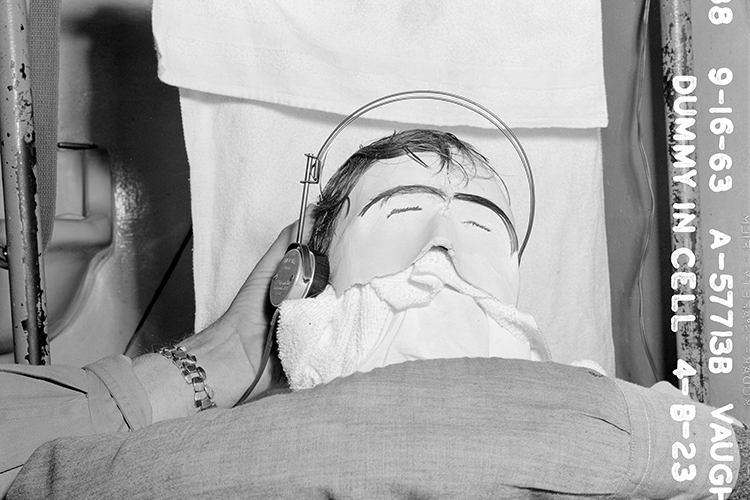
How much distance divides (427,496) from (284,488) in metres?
0.11

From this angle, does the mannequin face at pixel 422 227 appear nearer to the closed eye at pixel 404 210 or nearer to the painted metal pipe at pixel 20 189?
the closed eye at pixel 404 210

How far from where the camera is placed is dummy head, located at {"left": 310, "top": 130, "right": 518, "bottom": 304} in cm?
88

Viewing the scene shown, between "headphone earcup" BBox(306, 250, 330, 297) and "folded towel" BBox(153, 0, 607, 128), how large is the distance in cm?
41

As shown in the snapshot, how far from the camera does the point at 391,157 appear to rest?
3.23 feet

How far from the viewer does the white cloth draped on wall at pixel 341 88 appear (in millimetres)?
1257

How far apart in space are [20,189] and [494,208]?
575 mm

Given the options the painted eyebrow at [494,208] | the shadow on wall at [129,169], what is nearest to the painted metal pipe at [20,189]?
the painted eyebrow at [494,208]

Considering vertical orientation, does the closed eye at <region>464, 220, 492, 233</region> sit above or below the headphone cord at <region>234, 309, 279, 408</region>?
above

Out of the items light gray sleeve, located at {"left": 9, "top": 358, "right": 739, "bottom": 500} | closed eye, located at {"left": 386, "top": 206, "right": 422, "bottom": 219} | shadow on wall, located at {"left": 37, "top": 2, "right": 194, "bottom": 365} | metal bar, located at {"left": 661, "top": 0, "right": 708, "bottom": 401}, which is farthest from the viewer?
shadow on wall, located at {"left": 37, "top": 2, "right": 194, "bottom": 365}

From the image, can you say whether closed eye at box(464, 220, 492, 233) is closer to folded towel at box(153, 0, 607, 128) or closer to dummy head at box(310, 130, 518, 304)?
dummy head at box(310, 130, 518, 304)

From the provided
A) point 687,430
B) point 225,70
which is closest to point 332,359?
point 687,430

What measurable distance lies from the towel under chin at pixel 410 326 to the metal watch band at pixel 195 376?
158 mm

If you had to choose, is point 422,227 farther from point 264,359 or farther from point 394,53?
point 394,53

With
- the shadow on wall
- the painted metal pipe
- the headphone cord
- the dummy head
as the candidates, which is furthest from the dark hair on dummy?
the shadow on wall
